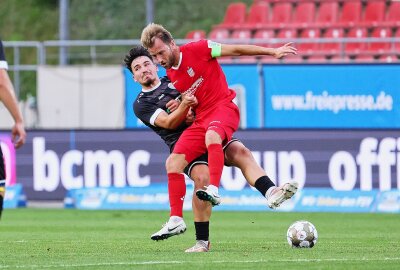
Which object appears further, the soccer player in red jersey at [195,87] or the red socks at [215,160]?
the soccer player in red jersey at [195,87]

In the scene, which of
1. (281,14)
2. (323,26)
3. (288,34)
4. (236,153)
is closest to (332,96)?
(323,26)

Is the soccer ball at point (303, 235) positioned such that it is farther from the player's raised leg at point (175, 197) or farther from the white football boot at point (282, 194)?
the player's raised leg at point (175, 197)

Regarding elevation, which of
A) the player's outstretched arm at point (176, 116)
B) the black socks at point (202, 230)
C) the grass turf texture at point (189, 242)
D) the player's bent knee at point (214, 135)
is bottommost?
the grass turf texture at point (189, 242)

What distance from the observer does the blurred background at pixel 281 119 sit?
19.4 m

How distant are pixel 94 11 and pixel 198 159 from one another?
855 inches

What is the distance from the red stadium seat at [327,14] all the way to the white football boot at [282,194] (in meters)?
16.5

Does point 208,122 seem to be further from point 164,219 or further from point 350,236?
point 164,219

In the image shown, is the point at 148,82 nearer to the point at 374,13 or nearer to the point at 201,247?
the point at 201,247

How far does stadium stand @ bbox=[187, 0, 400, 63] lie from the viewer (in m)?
25.5

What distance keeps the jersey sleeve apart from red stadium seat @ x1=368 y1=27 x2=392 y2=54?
13.8 metres

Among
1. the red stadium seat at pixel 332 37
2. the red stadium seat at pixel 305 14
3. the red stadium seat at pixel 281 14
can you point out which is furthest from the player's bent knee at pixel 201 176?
the red stadium seat at pixel 281 14

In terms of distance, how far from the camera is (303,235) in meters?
11.2

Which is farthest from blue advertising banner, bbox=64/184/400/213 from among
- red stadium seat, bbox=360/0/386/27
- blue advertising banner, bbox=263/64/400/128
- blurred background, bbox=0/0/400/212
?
red stadium seat, bbox=360/0/386/27

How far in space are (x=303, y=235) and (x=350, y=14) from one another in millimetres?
16295
